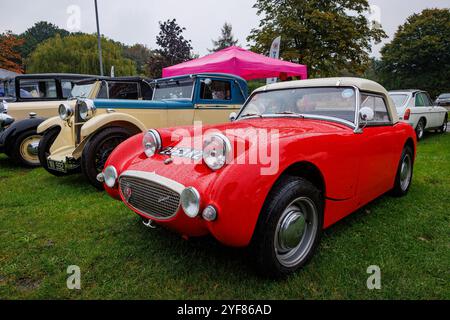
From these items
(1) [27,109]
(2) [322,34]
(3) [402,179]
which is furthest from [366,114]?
(2) [322,34]

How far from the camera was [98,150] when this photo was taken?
4.30m

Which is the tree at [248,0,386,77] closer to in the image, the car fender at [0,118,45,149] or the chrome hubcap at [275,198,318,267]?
the car fender at [0,118,45,149]

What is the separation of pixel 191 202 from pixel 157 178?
424mm

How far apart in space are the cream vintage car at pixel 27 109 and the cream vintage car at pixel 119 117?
1247 mm

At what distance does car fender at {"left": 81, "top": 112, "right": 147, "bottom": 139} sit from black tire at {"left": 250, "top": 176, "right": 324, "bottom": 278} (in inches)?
126

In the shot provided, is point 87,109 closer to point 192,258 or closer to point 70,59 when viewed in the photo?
point 192,258

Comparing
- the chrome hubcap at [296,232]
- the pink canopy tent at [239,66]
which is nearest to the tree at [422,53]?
the pink canopy tent at [239,66]

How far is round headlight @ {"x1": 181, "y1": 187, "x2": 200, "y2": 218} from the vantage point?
1.83 metres

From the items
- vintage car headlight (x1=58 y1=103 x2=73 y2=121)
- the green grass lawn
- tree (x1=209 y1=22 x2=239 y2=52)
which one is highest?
tree (x1=209 y1=22 x2=239 y2=52)

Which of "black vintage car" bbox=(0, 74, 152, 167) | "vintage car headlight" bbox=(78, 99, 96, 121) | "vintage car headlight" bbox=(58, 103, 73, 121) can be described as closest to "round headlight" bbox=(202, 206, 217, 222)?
"vintage car headlight" bbox=(78, 99, 96, 121)

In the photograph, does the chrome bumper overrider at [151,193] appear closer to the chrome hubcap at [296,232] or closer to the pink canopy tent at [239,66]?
the chrome hubcap at [296,232]
